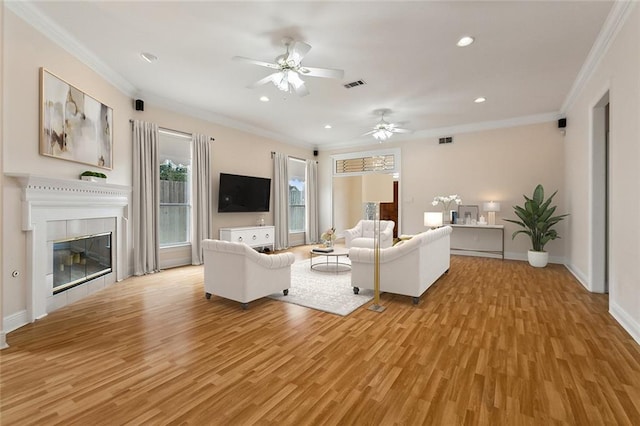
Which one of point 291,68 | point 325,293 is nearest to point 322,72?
point 291,68

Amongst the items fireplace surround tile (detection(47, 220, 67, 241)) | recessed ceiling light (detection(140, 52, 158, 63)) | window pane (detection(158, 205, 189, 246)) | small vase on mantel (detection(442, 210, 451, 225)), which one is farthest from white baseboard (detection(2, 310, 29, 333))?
small vase on mantel (detection(442, 210, 451, 225))

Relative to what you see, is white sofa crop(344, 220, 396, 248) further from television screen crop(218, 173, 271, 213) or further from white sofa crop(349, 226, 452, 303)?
white sofa crop(349, 226, 452, 303)

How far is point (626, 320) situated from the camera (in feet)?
9.57

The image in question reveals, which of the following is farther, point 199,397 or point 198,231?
point 198,231

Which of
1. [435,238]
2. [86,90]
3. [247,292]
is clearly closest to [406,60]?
[435,238]

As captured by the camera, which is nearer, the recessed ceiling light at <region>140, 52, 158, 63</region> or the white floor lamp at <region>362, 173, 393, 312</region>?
the white floor lamp at <region>362, 173, 393, 312</region>

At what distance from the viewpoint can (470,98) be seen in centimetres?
549

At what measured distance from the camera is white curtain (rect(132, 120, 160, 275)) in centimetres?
521

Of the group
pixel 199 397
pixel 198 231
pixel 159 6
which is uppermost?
pixel 159 6

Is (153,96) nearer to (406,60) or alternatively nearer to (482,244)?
(406,60)

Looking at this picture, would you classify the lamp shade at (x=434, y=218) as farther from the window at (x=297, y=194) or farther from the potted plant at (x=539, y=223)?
the window at (x=297, y=194)

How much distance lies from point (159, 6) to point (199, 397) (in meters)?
3.52

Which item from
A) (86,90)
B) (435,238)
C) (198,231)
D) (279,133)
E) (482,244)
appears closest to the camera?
(86,90)

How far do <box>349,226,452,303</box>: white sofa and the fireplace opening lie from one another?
3637 mm
